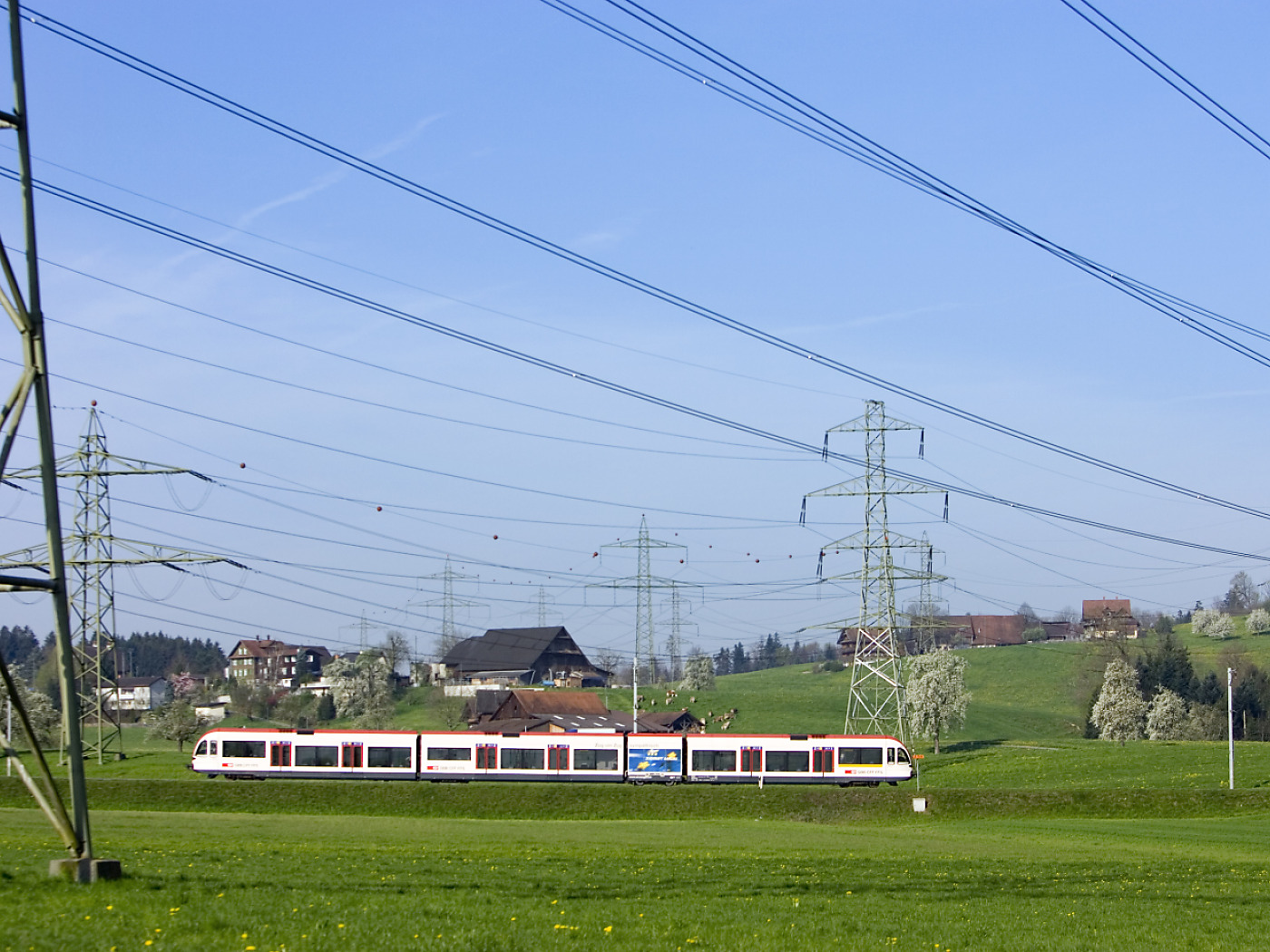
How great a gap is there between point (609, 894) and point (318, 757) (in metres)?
51.3

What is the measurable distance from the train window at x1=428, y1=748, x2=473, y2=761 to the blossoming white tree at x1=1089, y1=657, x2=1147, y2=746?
65.4 m

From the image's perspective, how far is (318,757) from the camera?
2653 inches

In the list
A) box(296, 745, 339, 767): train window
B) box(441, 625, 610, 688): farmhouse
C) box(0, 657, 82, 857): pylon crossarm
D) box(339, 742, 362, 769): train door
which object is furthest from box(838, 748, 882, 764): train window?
box(441, 625, 610, 688): farmhouse

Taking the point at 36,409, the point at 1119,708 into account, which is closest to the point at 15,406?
the point at 36,409

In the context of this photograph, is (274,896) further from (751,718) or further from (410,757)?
(751,718)

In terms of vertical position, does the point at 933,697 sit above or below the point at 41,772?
below

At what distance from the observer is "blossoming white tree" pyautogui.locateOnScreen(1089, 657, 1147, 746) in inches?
4294

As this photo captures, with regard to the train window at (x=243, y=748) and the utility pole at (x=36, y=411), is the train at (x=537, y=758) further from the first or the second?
the utility pole at (x=36, y=411)

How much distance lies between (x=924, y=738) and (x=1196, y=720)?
3425 cm

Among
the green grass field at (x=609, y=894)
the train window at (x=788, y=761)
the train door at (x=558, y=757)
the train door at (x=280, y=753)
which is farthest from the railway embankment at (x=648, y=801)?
the green grass field at (x=609, y=894)

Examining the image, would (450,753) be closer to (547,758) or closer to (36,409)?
(547,758)

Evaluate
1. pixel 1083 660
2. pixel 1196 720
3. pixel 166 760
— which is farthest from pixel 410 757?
pixel 1083 660

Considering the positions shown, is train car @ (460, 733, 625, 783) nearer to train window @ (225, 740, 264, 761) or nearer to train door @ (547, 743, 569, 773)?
train door @ (547, 743, 569, 773)

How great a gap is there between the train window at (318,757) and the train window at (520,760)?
8964 millimetres
